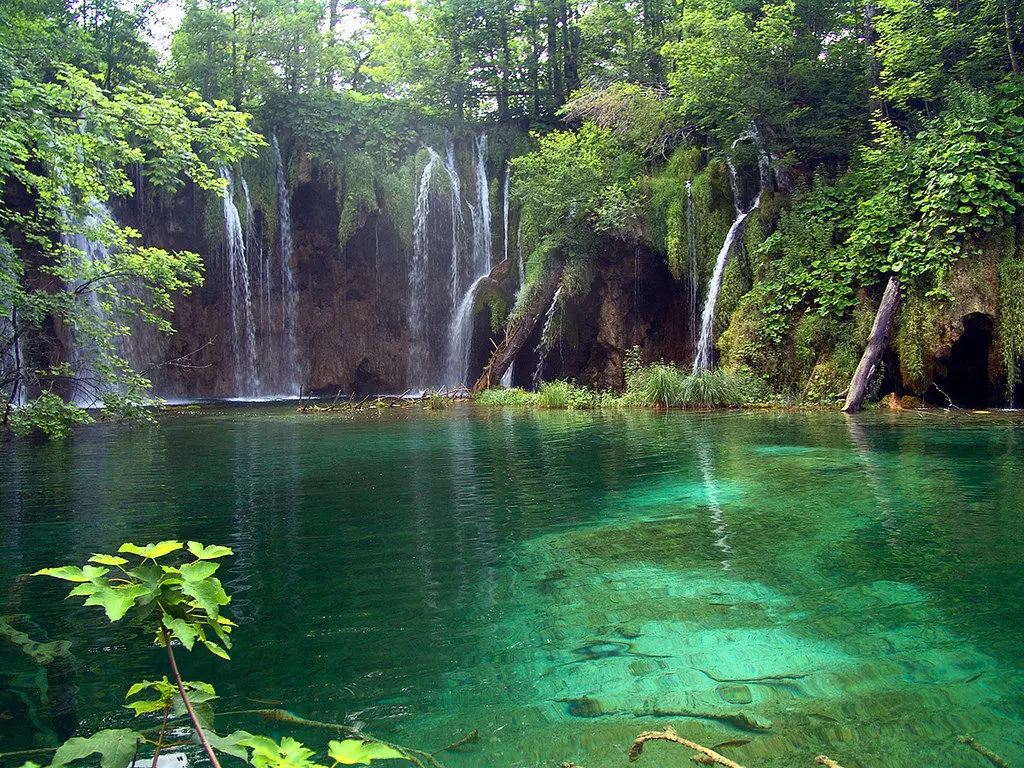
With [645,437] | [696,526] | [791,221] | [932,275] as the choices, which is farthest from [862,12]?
[696,526]

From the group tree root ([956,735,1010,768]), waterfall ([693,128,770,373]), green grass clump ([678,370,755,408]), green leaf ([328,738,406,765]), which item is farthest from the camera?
waterfall ([693,128,770,373])

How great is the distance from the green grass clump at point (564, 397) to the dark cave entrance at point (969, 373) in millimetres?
7470

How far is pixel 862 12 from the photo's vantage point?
19969 millimetres

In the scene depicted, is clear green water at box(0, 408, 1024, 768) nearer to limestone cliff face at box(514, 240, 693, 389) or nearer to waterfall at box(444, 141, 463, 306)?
limestone cliff face at box(514, 240, 693, 389)

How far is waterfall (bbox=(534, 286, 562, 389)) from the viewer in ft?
70.1

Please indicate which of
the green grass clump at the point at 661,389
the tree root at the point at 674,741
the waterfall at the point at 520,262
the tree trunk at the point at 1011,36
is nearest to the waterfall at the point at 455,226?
the waterfall at the point at 520,262

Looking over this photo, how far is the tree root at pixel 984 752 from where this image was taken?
2.10 metres

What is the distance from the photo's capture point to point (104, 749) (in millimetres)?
1573

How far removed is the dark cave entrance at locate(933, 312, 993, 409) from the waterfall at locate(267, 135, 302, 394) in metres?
20.6

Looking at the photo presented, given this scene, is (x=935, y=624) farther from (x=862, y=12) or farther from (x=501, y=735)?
(x=862, y=12)

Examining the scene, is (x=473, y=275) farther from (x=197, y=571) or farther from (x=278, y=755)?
(x=278, y=755)

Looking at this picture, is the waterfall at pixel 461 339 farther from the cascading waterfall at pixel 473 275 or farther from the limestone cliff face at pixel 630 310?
the limestone cliff face at pixel 630 310

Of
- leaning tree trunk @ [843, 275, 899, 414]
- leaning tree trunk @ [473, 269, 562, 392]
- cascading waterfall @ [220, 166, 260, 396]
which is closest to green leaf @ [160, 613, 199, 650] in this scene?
leaning tree trunk @ [843, 275, 899, 414]

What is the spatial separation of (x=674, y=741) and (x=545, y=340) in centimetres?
1996
